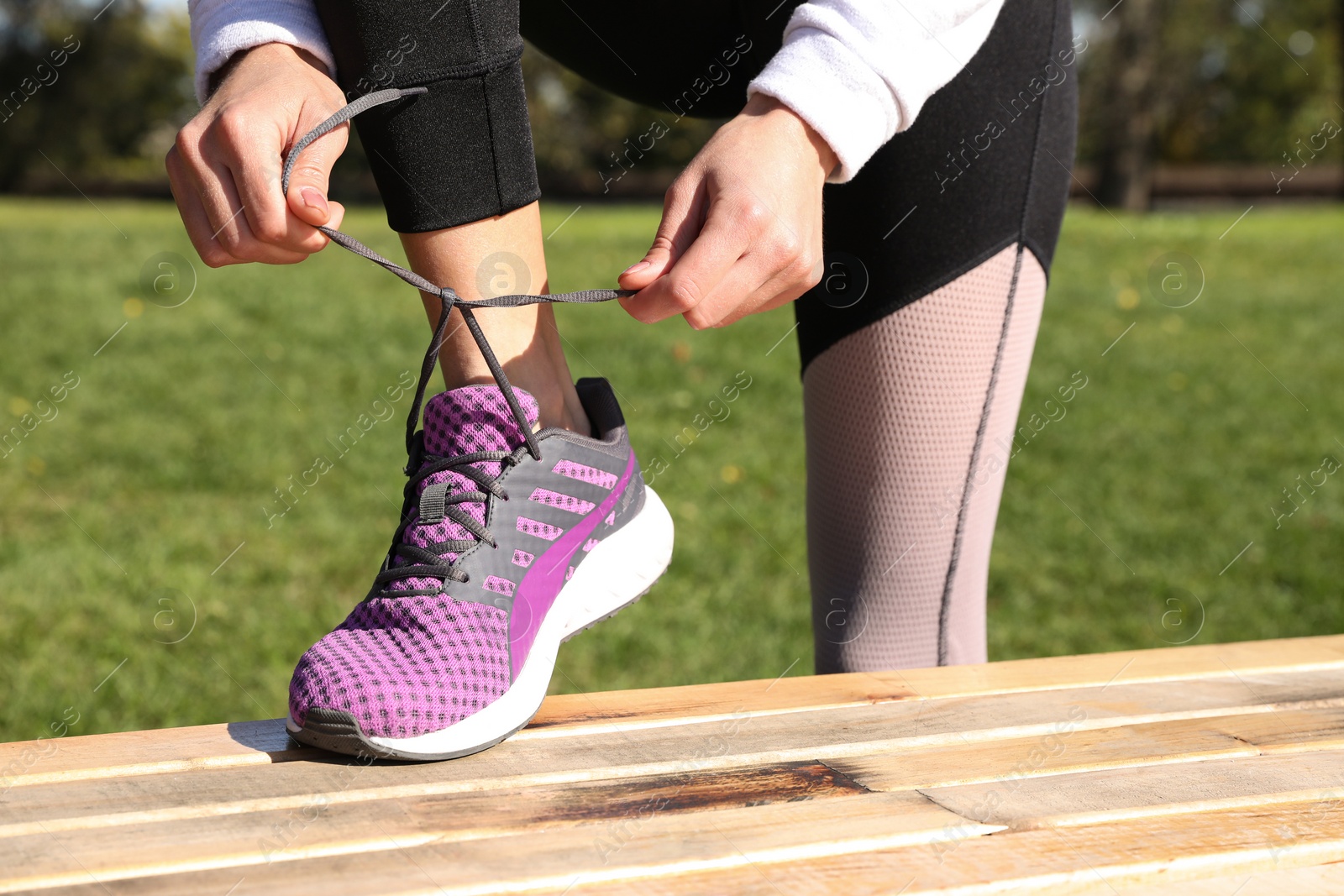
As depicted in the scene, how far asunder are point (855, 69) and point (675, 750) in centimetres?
59

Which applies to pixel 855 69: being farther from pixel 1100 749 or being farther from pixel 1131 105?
pixel 1131 105

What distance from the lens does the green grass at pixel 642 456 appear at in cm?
229

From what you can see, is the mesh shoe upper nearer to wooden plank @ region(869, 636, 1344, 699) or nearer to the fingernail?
the fingernail

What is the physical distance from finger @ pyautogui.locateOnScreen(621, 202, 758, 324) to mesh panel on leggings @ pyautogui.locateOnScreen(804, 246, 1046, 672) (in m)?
0.37

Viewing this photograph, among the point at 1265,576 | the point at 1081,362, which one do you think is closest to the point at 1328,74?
the point at 1081,362

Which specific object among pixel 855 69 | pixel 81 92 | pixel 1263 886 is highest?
pixel 81 92

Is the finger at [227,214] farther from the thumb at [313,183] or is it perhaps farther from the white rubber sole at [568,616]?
the white rubber sole at [568,616]

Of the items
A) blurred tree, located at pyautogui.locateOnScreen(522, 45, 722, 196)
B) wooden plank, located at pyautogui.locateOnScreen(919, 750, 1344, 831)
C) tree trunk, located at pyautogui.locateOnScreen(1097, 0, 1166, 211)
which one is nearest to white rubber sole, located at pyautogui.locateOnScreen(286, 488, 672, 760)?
wooden plank, located at pyautogui.locateOnScreen(919, 750, 1344, 831)

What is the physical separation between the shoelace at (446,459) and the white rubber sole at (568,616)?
106mm

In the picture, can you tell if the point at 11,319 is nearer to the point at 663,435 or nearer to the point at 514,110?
the point at 663,435

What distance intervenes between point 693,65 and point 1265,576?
7.32 ft

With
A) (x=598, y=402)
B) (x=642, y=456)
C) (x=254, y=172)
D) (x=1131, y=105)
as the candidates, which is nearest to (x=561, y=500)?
(x=598, y=402)

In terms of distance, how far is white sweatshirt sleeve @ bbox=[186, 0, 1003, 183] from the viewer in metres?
0.95

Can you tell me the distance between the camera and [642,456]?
10.7ft
